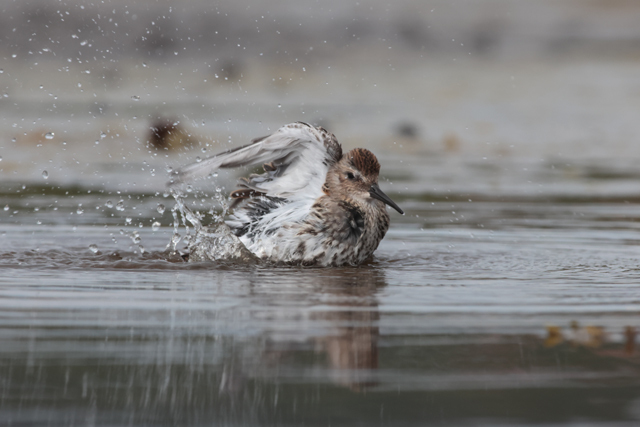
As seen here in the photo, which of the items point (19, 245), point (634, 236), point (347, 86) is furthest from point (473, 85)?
point (19, 245)

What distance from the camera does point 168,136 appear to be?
1436 centimetres

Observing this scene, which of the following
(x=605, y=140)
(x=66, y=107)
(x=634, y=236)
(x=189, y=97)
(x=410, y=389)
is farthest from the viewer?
(x=189, y=97)

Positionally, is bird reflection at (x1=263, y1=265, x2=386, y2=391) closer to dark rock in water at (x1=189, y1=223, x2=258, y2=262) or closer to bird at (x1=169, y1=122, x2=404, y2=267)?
bird at (x1=169, y1=122, x2=404, y2=267)

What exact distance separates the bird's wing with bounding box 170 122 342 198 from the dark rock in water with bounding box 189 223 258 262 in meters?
0.41

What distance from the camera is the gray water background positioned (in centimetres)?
366

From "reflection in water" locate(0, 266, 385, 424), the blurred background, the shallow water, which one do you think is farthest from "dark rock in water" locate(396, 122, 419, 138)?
"reflection in water" locate(0, 266, 385, 424)

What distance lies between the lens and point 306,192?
748 centimetres

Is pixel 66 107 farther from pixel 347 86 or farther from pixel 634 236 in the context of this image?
pixel 634 236

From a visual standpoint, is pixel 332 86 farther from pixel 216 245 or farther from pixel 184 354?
pixel 184 354

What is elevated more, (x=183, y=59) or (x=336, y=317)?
(x=183, y=59)

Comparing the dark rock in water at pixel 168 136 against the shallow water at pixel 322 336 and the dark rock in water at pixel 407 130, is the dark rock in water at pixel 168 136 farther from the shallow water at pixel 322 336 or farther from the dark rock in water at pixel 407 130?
the shallow water at pixel 322 336

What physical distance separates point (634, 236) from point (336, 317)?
424 cm

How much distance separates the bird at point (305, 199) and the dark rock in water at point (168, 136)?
22.6ft

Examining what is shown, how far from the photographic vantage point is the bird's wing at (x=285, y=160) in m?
7.02
